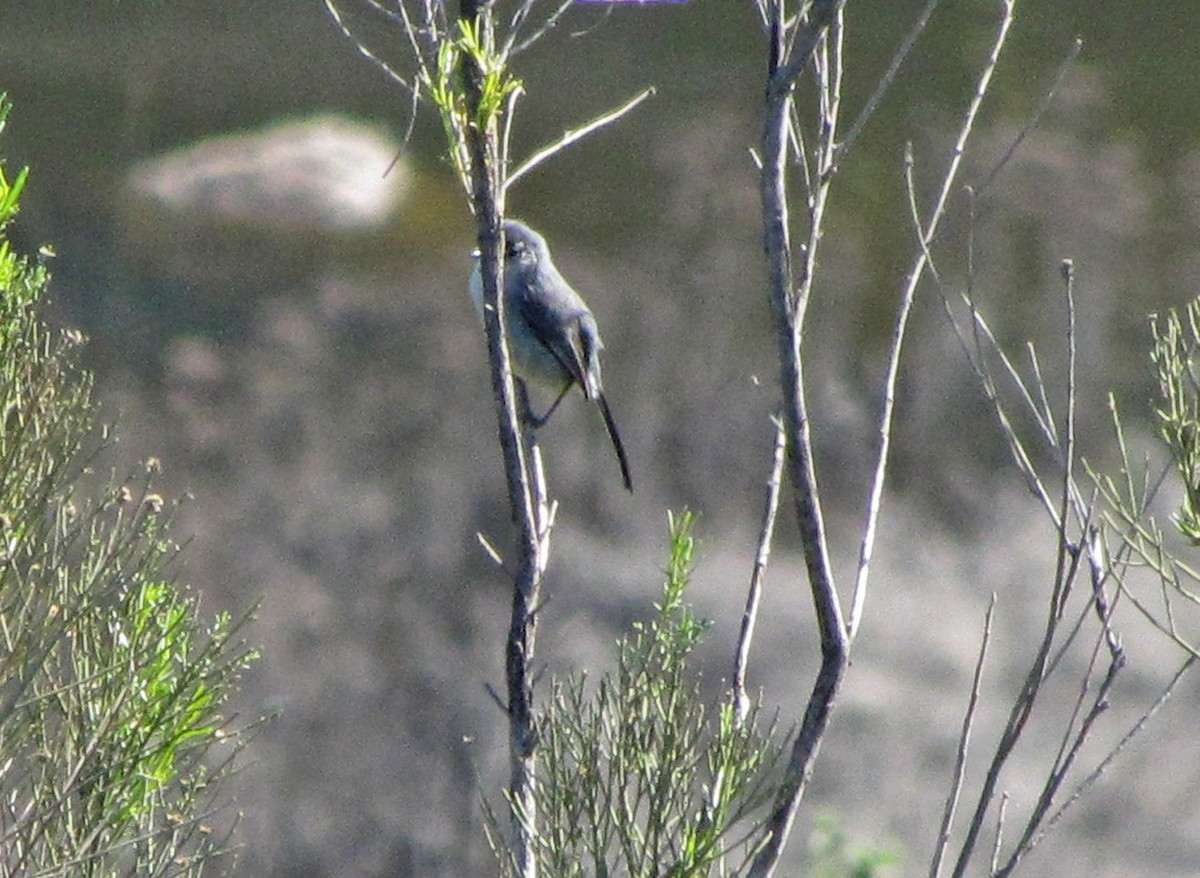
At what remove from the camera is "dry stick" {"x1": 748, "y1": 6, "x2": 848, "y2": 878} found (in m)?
2.21

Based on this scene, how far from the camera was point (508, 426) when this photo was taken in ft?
8.61

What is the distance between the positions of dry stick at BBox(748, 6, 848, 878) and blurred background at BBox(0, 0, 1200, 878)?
3.79 meters

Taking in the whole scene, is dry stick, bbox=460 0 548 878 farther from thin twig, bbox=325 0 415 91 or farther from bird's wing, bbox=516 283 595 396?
bird's wing, bbox=516 283 595 396

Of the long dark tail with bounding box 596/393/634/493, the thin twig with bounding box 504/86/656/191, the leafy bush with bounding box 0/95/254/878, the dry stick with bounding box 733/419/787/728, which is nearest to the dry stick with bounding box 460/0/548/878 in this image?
the thin twig with bounding box 504/86/656/191

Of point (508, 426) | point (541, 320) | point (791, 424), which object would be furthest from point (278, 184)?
point (791, 424)

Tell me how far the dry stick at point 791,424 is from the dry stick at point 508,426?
41cm

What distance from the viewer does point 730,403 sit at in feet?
33.9

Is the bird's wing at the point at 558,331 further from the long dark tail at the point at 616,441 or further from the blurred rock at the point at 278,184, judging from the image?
the blurred rock at the point at 278,184

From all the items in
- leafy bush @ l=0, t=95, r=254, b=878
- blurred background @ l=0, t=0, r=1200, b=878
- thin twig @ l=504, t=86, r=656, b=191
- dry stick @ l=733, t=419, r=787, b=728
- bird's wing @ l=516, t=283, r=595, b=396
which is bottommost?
leafy bush @ l=0, t=95, r=254, b=878

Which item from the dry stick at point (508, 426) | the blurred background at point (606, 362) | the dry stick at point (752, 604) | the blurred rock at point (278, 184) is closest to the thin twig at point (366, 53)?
the dry stick at point (508, 426)

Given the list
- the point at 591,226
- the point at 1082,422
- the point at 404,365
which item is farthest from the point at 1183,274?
the point at 404,365

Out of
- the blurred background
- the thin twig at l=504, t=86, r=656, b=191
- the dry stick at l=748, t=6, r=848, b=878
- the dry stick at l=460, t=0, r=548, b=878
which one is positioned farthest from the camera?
the blurred background

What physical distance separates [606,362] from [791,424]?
27.1 ft

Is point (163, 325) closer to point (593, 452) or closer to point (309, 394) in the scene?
point (309, 394)
